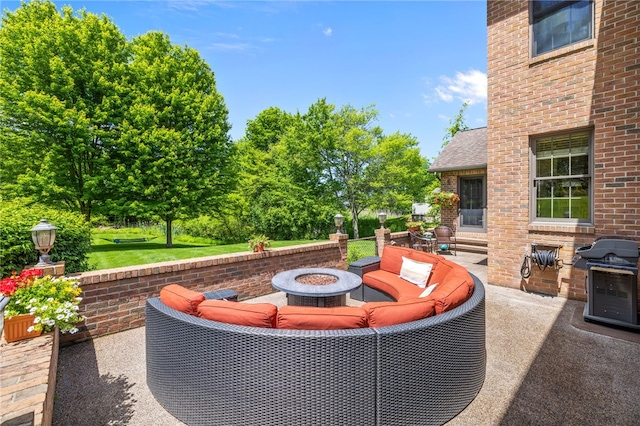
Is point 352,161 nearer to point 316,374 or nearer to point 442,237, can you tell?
point 442,237

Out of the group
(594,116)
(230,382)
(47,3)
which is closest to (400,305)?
(230,382)

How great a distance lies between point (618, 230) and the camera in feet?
15.7

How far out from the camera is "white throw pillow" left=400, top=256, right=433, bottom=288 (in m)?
4.80

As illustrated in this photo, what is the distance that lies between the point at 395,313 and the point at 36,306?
11.9 ft

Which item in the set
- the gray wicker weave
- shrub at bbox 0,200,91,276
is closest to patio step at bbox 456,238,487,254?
the gray wicker weave

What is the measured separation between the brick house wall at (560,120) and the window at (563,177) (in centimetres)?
21

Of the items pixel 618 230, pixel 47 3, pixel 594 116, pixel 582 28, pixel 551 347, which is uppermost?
pixel 47 3

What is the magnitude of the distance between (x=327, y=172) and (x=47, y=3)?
15646 mm

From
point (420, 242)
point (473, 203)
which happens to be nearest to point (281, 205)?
point (420, 242)

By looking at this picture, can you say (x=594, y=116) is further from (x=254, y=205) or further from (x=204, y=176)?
(x=254, y=205)

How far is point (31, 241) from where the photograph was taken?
15.6 feet

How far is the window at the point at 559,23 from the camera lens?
5.07 metres

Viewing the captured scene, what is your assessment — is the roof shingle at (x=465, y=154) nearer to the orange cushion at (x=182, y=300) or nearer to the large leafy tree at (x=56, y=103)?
the orange cushion at (x=182, y=300)

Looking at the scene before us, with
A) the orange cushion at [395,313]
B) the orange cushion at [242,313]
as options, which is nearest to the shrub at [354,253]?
the orange cushion at [395,313]
